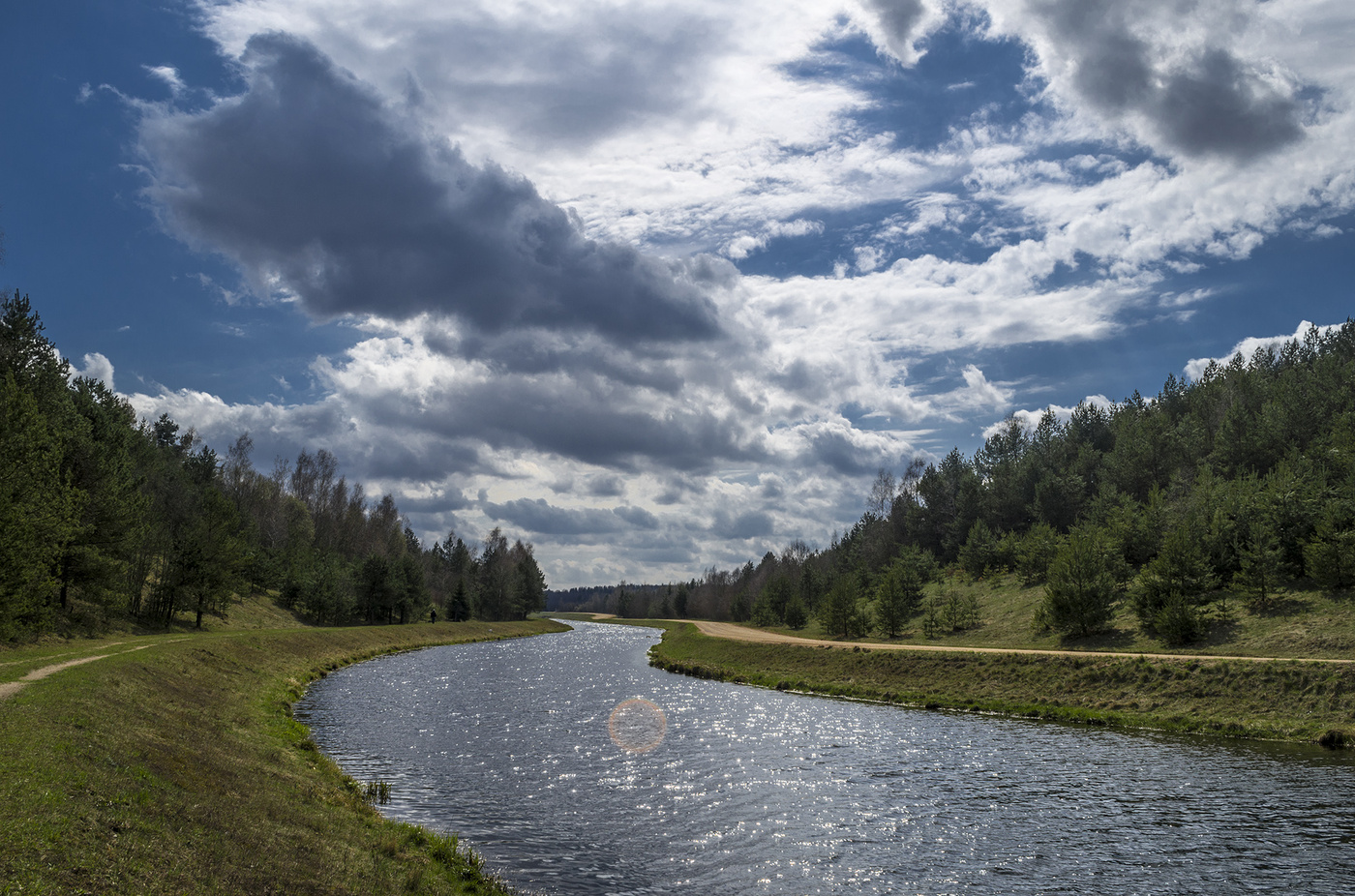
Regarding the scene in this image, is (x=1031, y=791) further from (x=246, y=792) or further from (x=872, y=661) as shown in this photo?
(x=872, y=661)

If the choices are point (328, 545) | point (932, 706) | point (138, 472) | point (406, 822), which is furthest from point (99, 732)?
point (328, 545)

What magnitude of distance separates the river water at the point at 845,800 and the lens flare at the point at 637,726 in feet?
0.79

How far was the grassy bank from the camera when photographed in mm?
12039

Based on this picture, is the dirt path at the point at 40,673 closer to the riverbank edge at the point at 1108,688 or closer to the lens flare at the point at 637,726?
the lens flare at the point at 637,726

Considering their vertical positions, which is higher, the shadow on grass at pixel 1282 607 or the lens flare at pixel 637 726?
the shadow on grass at pixel 1282 607

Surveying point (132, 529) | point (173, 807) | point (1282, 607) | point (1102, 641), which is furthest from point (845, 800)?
point (132, 529)

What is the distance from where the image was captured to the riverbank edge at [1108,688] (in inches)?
1391

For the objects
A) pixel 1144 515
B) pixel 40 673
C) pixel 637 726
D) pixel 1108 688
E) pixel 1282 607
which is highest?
pixel 1144 515

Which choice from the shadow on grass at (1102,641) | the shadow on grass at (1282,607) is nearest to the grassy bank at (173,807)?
the shadow on grass at (1102,641)

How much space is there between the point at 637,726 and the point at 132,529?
4343cm

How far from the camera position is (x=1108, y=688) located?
1705 inches

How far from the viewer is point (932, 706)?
46.6 meters

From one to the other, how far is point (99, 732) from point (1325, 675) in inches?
1969

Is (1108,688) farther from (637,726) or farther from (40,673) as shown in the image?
(40,673)
